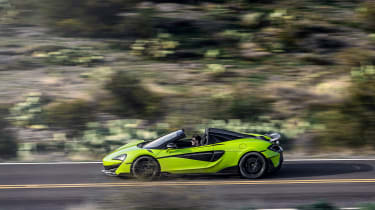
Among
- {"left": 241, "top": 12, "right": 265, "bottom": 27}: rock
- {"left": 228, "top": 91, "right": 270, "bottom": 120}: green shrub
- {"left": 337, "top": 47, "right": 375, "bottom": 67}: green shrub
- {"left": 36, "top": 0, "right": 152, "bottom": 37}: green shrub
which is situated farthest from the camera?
{"left": 241, "top": 12, "right": 265, "bottom": 27}: rock

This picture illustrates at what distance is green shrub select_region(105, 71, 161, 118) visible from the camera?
16.7 metres

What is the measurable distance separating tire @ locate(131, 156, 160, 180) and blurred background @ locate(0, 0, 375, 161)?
394 centimetres

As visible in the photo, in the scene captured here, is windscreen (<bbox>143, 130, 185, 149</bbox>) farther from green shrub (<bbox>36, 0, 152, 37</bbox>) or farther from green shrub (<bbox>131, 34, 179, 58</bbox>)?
green shrub (<bbox>36, 0, 152, 37</bbox>)

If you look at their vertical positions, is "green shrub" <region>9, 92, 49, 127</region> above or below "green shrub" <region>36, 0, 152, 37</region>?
Answer: below

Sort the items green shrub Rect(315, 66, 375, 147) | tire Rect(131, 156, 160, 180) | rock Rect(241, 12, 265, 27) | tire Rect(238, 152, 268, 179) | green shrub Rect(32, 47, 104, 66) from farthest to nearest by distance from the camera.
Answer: rock Rect(241, 12, 265, 27) < green shrub Rect(32, 47, 104, 66) < green shrub Rect(315, 66, 375, 147) < tire Rect(238, 152, 268, 179) < tire Rect(131, 156, 160, 180)

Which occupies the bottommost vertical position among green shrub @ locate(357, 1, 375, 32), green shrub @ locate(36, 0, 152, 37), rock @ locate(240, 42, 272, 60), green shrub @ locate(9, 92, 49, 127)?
green shrub @ locate(9, 92, 49, 127)

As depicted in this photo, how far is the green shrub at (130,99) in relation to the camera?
16703 millimetres

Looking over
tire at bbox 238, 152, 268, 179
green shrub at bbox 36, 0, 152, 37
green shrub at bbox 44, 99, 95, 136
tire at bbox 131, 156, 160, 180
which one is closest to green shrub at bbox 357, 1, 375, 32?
green shrub at bbox 36, 0, 152, 37

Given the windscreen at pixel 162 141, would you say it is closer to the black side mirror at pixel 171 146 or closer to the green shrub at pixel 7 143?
the black side mirror at pixel 171 146

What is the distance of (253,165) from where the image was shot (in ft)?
35.6

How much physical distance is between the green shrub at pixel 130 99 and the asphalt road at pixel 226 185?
4.12 metres

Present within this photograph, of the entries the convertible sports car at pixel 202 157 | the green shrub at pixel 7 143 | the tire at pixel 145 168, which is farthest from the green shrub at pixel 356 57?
the green shrub at pixel 7 143

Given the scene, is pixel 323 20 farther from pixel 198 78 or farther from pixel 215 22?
pixel 198 78

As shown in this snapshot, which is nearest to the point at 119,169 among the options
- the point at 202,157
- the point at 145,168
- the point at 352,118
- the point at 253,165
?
the point at 145,168
